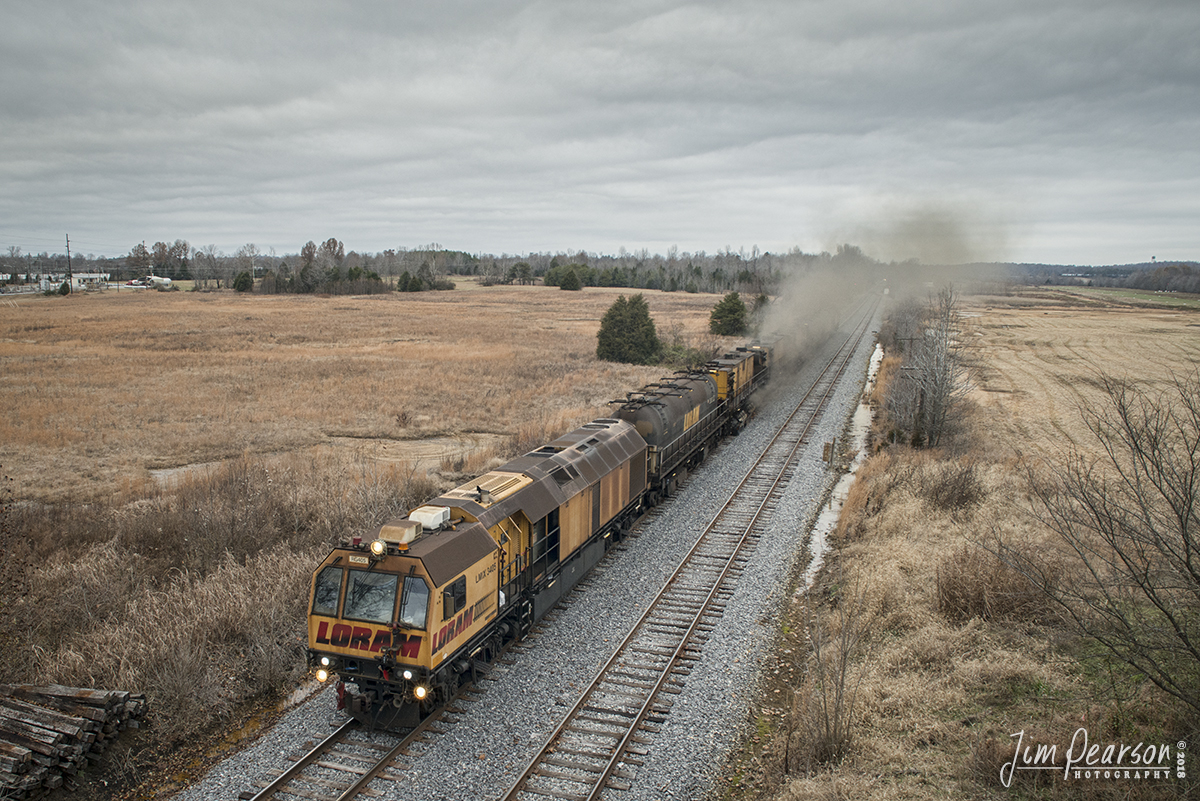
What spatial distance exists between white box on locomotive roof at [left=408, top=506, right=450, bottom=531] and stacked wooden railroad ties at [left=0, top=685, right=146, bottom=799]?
520 centimetres

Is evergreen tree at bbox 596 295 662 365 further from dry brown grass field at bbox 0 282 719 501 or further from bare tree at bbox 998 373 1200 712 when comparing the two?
bare tree at bbox 998 373 1200 712

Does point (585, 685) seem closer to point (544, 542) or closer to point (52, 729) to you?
point (544, 542)

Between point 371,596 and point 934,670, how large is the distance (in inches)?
407

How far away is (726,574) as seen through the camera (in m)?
17.9

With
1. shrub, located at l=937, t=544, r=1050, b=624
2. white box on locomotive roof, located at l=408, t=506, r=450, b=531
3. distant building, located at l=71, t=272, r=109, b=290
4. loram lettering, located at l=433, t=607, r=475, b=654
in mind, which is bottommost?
shrub, located at l=937, t=544, r=1050, b=624

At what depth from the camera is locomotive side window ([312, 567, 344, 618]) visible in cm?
1112

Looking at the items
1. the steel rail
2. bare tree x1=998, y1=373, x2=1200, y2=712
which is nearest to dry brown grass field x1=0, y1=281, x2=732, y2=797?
the steel rail

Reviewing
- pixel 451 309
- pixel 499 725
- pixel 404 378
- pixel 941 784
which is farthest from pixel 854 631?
pixel 451 309

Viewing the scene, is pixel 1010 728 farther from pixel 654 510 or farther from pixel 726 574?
pixel 654 510

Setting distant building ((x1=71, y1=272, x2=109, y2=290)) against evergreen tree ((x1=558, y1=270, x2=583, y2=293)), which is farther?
evergreen tree ((x1=558, y1=270, x2=583, y2=293))

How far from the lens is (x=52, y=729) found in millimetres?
9938

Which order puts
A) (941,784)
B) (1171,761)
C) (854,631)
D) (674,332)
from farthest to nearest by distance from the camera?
(674,332), (854,631), (941,784), (1171,761)

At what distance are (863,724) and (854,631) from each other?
2.77m

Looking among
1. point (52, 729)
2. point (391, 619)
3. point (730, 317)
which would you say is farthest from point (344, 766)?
point (730, 317)
